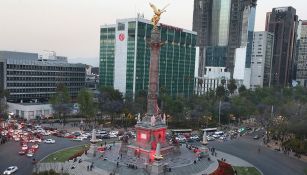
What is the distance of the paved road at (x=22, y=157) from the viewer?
59188 millimetres

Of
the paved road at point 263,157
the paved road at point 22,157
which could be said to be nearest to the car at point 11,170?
the paved road at point 22,157

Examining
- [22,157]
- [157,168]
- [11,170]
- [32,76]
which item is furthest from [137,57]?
[11,170]

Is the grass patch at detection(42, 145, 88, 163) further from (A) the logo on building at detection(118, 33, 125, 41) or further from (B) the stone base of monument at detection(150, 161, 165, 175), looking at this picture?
(A) the logo on building at detection(118, 33, 125, 41)

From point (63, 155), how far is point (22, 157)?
8115 millimetres

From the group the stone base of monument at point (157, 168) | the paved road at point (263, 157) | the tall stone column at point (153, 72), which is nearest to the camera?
the stone base of monument at point (157, 168)

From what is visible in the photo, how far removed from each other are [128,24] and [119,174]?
103170 millimetres

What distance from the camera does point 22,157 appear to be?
6594cm

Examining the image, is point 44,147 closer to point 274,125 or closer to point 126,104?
point 126,104

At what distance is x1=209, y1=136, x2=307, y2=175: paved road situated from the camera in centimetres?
6631

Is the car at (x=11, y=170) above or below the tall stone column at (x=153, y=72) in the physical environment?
below

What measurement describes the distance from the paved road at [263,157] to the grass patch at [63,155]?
3506cm

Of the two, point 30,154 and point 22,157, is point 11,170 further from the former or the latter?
point 30,154

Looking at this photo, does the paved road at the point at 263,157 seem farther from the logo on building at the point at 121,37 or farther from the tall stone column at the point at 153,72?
the logo on building at the point at 121,37

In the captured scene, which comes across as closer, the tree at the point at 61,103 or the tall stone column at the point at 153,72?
the tall stone column at the point at 153,72
